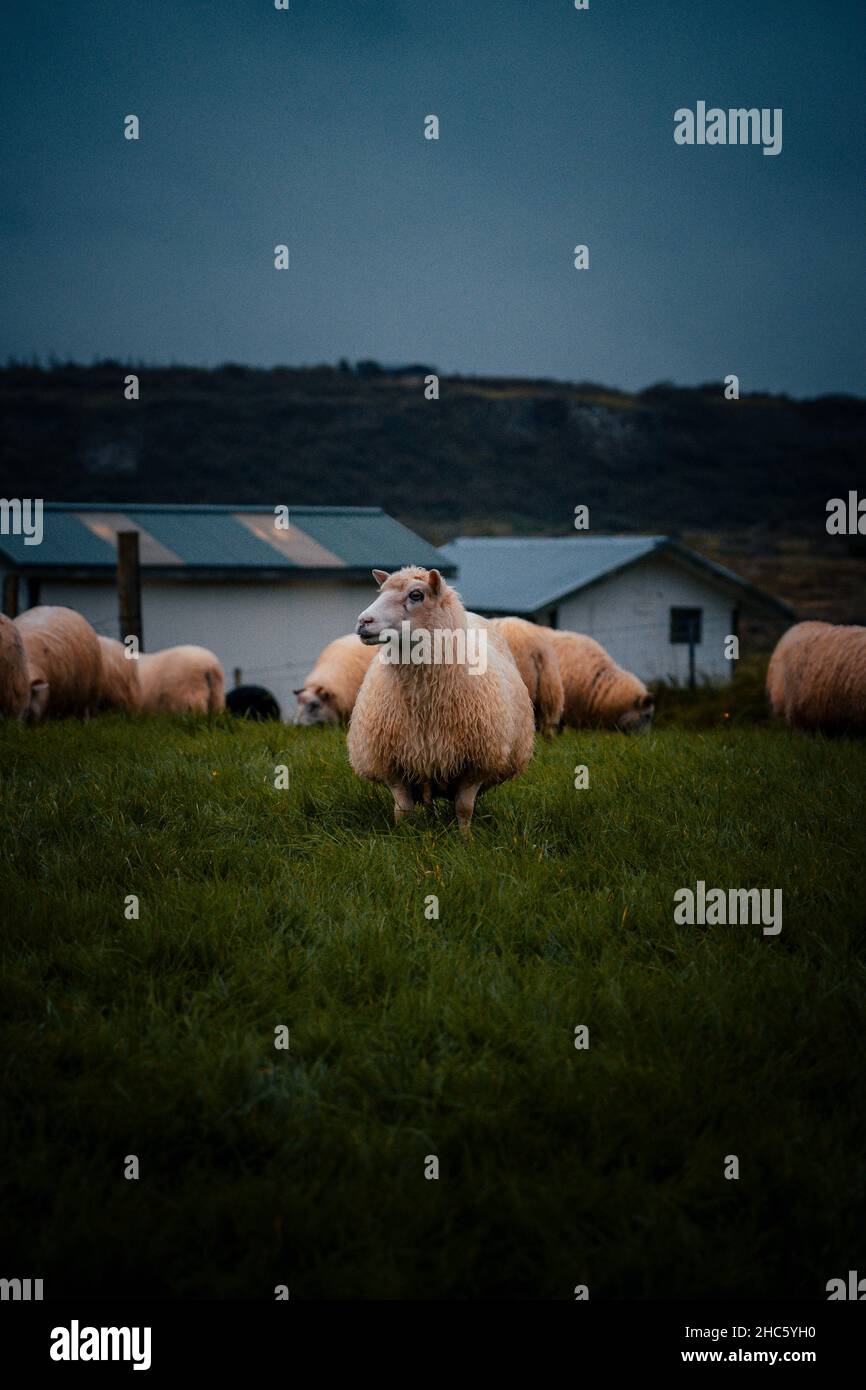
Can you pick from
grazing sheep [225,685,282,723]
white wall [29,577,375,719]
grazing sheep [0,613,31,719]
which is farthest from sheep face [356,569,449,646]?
white wall [29,577,375,719]

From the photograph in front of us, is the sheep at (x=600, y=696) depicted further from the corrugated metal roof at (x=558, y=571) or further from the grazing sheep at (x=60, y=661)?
the corrugated metal roof at (x=558, y=571)

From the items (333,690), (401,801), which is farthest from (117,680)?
(401,801)

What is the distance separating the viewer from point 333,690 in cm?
1177

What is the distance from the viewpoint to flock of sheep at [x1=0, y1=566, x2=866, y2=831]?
5.88 metres

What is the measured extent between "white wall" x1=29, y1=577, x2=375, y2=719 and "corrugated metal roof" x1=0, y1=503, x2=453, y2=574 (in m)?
0.52

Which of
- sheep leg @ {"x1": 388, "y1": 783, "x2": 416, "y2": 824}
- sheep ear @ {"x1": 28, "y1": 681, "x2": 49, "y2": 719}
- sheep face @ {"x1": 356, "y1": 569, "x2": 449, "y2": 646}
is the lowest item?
sheep leg @ {"x1": 388, "y1": 783, "x2": 416, "y2": 824}

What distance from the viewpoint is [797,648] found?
38.4 feet

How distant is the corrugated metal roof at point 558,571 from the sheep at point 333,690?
12.0 m

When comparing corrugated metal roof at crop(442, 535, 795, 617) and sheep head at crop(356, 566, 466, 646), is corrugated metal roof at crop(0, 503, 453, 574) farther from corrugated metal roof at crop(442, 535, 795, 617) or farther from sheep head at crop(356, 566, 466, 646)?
sheep head at crop(356, 566, 466, 646)

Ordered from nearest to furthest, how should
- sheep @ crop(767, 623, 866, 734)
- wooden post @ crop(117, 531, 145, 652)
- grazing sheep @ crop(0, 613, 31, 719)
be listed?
grazing sheep @ crop(0, 613, 31, 719) < sheep @ crop(767, 623, 866, 734) < wooden post @ crop(117, 531, 145, 652)

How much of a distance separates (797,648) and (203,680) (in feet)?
27.0

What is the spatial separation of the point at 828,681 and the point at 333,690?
17.3 feet

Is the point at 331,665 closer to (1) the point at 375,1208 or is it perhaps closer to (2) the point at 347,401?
(1) the point at 375,1208
